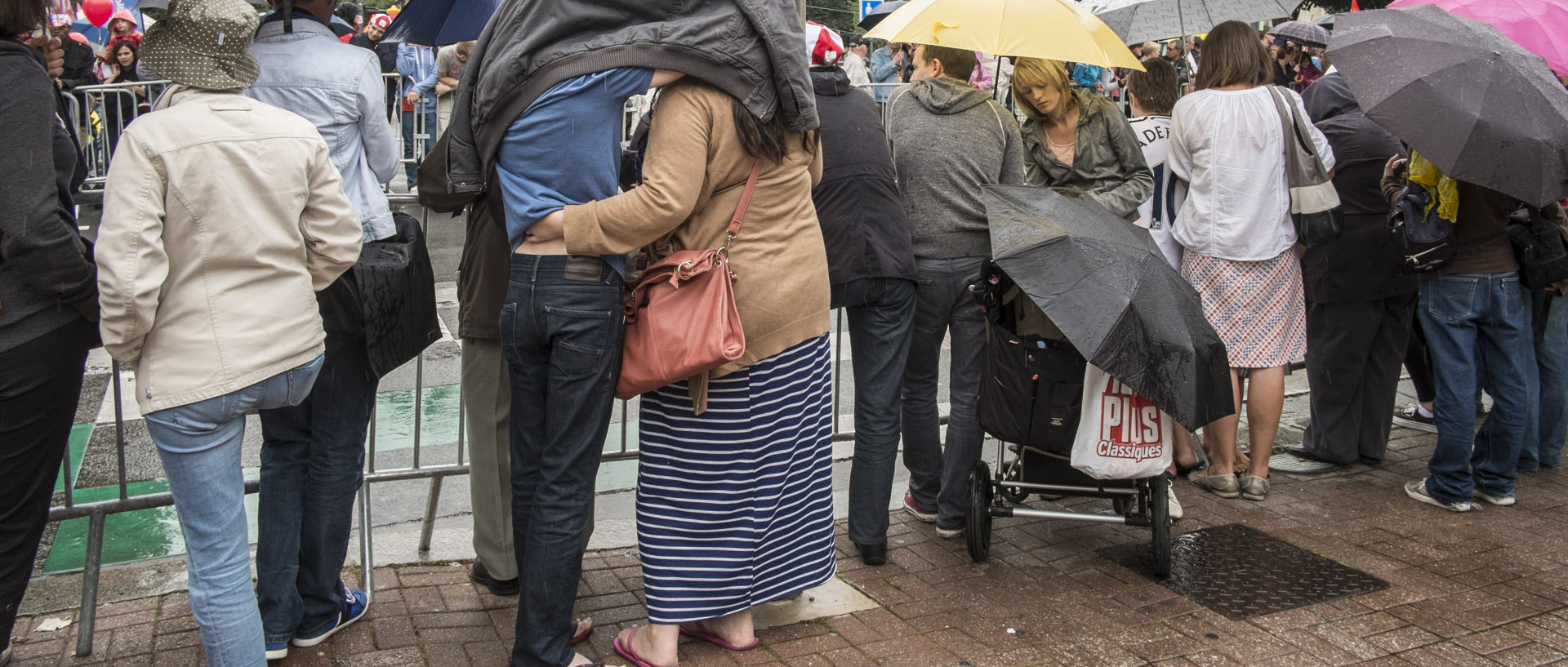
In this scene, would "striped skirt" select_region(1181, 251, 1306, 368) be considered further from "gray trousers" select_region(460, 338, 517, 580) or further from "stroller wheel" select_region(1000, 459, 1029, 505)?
"gray trousers" select_region(460, 338, 517, 580)

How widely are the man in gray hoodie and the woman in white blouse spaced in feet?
3.54

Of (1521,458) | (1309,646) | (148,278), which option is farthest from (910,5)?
(1521,458)

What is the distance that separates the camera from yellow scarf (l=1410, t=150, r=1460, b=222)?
5.16 m

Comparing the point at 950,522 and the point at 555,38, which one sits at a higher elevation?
the point at 555,38

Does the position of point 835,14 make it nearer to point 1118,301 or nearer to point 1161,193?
point 1161,193

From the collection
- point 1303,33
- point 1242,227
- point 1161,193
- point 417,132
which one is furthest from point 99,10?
point 1242,227

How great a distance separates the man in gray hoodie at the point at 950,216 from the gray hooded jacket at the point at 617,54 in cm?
132

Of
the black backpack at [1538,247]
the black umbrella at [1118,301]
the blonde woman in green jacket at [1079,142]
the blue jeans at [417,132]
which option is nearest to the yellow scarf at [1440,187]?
the black backpack at [1538,247]

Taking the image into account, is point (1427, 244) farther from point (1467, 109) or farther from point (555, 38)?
point (555, 38)

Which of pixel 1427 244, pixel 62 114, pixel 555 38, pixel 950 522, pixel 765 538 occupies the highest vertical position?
pixel 555 38

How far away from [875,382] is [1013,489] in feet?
2.31

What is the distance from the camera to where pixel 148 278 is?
2.82 m

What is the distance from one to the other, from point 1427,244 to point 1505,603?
156 centimetres

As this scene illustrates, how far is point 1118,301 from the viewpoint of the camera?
13.1 ft
